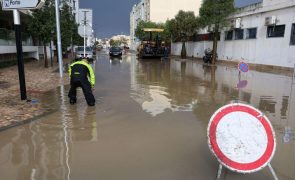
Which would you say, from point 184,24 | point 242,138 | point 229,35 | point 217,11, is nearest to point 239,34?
point 229,35

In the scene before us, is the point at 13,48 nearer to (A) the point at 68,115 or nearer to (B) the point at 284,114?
(A) the point at 68,115

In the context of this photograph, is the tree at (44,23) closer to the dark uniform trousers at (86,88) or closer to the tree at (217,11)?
the dark uniform trousers at (86,88)

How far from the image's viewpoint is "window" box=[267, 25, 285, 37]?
20.8m

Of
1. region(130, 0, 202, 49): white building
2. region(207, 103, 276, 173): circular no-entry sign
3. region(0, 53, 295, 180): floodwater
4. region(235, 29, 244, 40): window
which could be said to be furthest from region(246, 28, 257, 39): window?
region(130, 0, 202, 49): white building

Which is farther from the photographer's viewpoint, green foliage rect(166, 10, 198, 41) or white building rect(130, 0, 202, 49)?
white building rect(130, 0, 202, 49)

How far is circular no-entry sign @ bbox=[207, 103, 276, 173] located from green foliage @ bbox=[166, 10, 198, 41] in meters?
34.5

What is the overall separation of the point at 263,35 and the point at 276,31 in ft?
4.81

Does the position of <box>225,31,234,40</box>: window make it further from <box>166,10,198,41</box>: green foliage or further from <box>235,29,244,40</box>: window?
<box>166,10,198,41</box>: green foliage

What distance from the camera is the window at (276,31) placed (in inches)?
820

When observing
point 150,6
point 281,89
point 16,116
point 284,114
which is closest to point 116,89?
point 16,116

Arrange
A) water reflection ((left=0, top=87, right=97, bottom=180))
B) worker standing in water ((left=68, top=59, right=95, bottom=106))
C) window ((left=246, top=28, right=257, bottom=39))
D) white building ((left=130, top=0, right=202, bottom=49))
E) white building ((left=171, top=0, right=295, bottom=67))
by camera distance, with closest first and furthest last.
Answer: water reflection ((left=0, top=87, right=97, bottom=180))
worker standing in water ((left=68, top=59, right=95, bottom=106))
white building ((left=171, top=0, right=295, bottom=67))
window ((left=246, top=28, right=257, bottom=39))
white building ((left=130, top=0, right=202, bottom=49))

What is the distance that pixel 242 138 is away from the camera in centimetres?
356

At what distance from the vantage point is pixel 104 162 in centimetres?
446

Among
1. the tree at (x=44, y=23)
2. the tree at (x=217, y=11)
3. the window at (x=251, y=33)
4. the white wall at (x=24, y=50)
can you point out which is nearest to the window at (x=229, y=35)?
the tree at (x=217, y=11)
